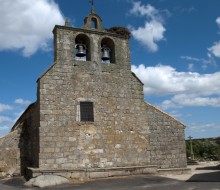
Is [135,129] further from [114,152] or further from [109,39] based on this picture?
[109,39]

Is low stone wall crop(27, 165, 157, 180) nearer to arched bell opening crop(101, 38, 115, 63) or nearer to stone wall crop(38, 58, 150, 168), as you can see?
stone wall crop(38, 58, 150, 168)

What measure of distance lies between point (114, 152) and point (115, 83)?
3.09m

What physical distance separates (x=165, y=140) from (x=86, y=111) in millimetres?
4058

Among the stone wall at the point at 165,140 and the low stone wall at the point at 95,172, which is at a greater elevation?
the stone wall at the point at 165,140

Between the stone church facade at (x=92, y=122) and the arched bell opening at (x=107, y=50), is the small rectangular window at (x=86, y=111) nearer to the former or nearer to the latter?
the stone church facade at (x=92, y=122)

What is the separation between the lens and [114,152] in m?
12.1

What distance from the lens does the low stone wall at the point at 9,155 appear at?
1188 cm

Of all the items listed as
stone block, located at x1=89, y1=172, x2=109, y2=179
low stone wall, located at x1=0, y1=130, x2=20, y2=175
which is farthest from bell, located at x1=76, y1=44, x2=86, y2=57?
stone block, located at x1=89, y1=172, x2=109, y2=179

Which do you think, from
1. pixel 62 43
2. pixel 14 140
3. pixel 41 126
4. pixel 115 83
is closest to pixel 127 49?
pixel 115 83

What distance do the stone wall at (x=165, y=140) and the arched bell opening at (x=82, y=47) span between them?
372cm

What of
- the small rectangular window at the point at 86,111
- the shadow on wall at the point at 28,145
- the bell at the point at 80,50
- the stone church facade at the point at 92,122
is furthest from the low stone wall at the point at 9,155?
the bell at the point at 80,50

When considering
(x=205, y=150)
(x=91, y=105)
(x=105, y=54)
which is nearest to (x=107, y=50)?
(x=105, y=54)

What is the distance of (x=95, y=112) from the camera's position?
39.7 ft

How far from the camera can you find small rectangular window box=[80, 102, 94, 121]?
11898 mm
